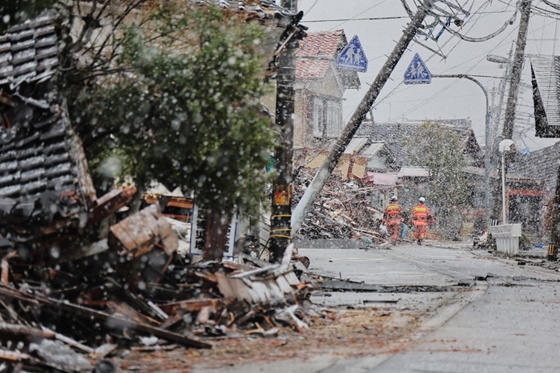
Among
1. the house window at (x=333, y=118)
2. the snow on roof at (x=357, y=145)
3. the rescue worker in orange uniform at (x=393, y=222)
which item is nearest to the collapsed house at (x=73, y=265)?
the rescue worker in orange uniform at (x=393, y=222)

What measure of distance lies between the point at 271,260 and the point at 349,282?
1.58 metres

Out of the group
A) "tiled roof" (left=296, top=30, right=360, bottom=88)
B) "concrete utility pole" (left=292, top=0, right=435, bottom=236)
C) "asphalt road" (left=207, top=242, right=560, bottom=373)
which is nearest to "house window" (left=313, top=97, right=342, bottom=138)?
"tiled roof" (left=296, top=30, right=360, bottom=88)

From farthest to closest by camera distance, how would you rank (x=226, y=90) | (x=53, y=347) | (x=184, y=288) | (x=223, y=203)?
(x=223, y=203) < (x=226, y=90) < (x=184, y=288) < (x=53, y=347)

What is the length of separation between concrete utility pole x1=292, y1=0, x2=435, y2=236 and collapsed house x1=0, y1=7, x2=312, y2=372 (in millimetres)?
11498

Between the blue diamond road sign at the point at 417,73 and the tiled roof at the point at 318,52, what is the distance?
20593mm

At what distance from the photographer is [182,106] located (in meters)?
10.9

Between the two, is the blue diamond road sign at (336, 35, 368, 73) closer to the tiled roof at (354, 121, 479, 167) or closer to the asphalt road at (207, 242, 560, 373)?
the asphalt road at (207, 242, 560, 373)

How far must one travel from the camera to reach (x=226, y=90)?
11.0 meters

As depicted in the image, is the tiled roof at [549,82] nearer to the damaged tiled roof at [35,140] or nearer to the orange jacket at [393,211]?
the orange jacket at [393,211]

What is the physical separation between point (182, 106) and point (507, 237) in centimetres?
2428

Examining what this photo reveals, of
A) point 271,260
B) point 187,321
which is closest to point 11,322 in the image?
point 187,321

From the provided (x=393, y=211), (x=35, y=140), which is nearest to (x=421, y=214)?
(x=393, y=211)

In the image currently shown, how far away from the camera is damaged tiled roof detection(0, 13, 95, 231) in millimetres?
8914

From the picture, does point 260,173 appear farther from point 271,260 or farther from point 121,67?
point 271,260
